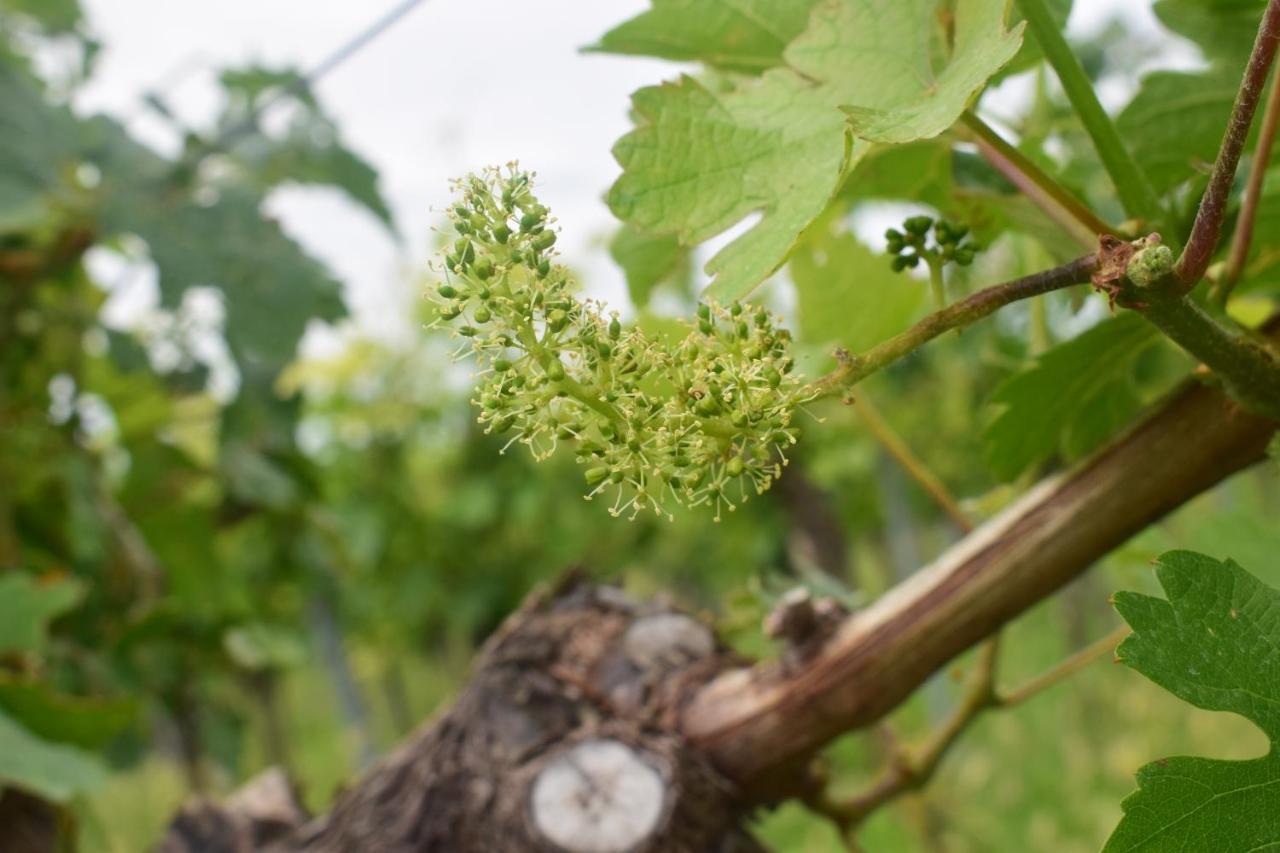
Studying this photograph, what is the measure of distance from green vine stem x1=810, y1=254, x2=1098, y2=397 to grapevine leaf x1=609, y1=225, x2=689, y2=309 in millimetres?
315

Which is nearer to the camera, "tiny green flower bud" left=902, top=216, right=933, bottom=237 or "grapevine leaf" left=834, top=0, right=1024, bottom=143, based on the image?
"grapevine leaf" left=834, top=0, right=1024, bottom=143

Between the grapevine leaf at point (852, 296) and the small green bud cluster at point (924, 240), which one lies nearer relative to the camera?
the small green bud cluster at point (924, 240)

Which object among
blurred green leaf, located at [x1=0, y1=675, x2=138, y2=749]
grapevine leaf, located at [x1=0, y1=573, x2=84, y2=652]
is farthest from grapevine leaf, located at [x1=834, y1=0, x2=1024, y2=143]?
grapevine leaf, located at [x1=0, y1=573, x2=84, y2=652]

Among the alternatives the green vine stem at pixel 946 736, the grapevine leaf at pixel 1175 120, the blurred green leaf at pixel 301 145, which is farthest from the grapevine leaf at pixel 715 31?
the blurred green leaf at pixel 301 145

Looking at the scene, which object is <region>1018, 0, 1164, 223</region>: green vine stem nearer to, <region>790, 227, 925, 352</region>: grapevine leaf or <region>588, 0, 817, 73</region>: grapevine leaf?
<region>588, 0, 817, 73</region>: grapevine leaf

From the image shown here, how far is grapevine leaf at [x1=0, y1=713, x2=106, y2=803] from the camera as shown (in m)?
1.37

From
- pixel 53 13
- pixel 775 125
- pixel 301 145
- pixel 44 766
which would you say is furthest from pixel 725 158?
pixel 53 13

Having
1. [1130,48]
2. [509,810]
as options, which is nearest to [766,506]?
[1130,48]

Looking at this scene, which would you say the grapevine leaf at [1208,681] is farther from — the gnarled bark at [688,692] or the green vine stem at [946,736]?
the green vine stem at [946,736]

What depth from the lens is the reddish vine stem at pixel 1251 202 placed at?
72 cm

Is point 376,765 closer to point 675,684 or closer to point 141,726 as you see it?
A: point 675,684

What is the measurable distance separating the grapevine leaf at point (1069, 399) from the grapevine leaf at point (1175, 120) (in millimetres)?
149

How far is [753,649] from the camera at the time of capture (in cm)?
158

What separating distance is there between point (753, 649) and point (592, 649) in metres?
0.41
